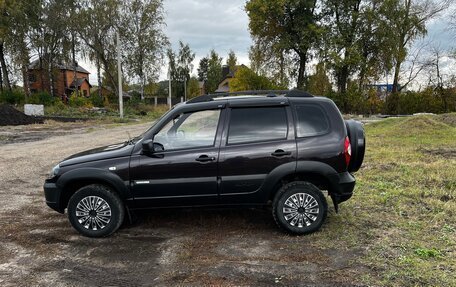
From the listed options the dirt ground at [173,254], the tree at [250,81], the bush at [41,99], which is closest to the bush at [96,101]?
the bush at [41,99]

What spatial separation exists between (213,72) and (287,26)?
50647mm

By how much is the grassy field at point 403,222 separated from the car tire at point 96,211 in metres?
2.72

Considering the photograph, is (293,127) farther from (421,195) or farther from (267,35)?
(267,35)

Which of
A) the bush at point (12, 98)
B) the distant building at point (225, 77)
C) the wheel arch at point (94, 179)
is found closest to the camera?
the wheel arch at point (94, 179)

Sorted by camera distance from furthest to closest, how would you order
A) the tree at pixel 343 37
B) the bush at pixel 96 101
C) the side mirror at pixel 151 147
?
1. the bush at pixel 96 101
2. the tree at pixel 343 37
3. the side mirror at pixel 151 147

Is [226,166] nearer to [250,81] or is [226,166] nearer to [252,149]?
[252,149]

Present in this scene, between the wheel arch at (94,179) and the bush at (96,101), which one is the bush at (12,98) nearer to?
the bush at (96,101)

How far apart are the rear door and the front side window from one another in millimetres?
215

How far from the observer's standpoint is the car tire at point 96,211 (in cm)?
504

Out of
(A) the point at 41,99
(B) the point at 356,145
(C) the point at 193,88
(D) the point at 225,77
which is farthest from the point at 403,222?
(D) the point at 225,77

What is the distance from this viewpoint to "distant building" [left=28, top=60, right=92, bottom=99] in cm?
4766

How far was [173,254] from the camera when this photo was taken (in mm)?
4531

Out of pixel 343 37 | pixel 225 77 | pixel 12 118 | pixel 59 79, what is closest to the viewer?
pixel 12 118

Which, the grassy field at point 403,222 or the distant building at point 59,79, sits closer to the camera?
the grassy field at point 403,222
